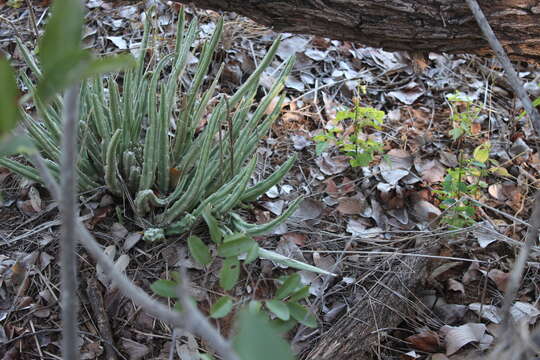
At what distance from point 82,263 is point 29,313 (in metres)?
0.21

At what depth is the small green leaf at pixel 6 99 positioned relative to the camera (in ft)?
1.55

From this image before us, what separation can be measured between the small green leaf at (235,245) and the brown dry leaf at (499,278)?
1.23 metres

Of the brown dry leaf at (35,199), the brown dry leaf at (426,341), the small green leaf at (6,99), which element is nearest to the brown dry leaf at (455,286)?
the brown dry leaf at (426,341)

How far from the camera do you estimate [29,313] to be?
1.66m

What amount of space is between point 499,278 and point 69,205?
1.70 m

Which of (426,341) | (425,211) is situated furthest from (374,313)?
(425,211)

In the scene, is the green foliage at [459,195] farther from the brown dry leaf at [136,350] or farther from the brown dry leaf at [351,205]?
the brown dry leaf at [136,350]

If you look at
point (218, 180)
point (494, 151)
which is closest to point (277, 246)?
point (218, 180)

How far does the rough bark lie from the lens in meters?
1.57

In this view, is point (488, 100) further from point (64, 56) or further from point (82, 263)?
point (64, 56)

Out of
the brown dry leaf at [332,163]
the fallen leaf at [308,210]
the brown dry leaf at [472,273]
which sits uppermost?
the brown dry leaf at [332,163]

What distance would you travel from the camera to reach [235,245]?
38.0 inches

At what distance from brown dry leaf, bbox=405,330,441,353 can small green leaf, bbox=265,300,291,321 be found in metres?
0.91

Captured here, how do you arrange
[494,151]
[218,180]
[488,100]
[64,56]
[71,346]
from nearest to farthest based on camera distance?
[64,56] → [71,346] → [218,180] → [494,151] → [488,100]
